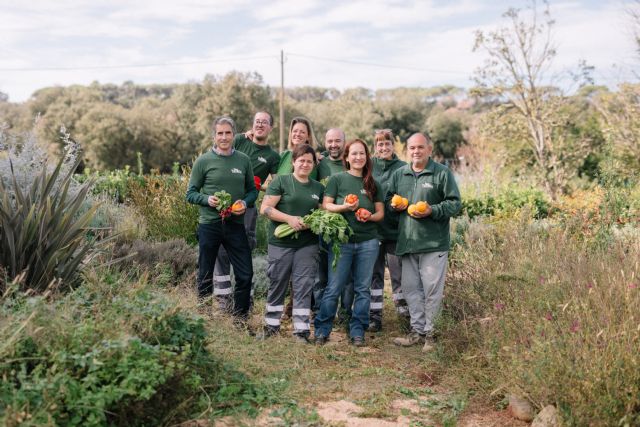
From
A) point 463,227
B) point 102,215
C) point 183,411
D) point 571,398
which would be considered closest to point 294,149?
point 183,411

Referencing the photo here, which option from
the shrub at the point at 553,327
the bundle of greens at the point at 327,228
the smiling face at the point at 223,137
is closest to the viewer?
the shrub at the point at 553,327

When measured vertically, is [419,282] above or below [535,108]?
below

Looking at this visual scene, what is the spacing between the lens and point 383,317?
7.71m

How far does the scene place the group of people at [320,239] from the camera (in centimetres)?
624

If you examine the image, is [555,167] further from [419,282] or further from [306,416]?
[306,416]

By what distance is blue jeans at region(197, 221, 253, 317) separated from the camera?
21.2 feet

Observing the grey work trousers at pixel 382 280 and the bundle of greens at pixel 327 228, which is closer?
the bundle of greens at pixel 327 228

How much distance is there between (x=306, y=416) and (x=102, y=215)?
19.6ft

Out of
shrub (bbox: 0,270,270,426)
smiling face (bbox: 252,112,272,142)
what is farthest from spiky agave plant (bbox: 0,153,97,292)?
Result: smiling face (bbox: 252,112,272,142)

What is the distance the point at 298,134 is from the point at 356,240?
134 centimetres

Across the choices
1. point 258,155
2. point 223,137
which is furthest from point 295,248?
point 258,155

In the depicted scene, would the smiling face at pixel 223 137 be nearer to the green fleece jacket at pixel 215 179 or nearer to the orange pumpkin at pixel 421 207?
the green fleece jacket at pixel 215 179

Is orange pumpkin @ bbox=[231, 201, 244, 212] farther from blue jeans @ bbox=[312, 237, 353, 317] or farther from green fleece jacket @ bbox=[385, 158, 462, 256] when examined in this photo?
green fleece jacket @ bbox=[385, 158, 462, 256]

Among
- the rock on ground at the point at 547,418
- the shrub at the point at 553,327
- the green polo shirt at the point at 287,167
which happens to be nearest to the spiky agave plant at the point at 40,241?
the green polo shirt at the point at 287,167
